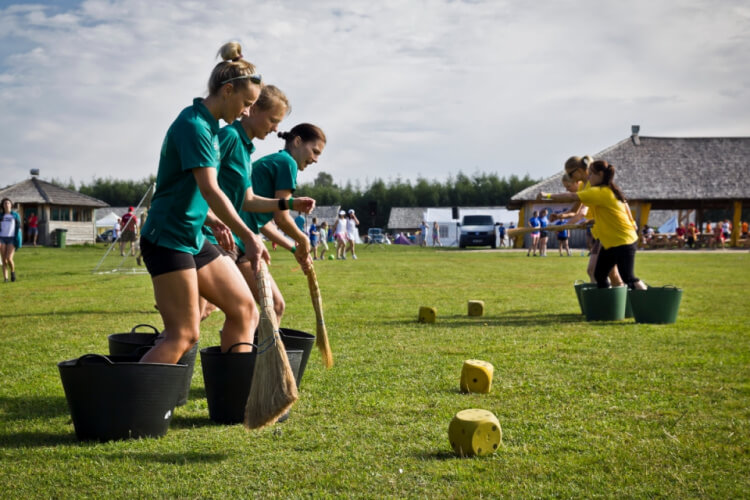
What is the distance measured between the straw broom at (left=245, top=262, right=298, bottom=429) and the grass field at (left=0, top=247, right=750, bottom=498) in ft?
0.82

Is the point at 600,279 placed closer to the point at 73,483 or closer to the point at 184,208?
the point at 184,208

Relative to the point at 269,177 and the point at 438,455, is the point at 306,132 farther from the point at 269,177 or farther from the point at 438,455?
the point at 438,455

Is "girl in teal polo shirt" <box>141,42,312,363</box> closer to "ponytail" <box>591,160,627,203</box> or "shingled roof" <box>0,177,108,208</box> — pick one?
"ponytail" <box>591,160,627,203</box>

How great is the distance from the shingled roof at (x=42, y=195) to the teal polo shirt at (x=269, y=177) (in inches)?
2193

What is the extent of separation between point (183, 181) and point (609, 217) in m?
6.44

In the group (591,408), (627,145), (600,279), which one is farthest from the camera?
(627,145)

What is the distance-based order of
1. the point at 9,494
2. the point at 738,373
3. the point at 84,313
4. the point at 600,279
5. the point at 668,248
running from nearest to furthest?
the point at 9,494 < the point at 738,373 < the point at 600,279 < the point at 84,313 < the point at 668,248

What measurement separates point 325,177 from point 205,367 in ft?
472

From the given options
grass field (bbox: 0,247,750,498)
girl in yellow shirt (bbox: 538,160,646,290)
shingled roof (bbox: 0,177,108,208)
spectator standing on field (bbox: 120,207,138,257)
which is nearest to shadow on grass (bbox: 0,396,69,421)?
grass field (bbox: 0,247,750,498)

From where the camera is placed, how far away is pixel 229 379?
13.5 feet

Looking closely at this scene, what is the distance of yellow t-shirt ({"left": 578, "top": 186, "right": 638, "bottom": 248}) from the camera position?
863 cm

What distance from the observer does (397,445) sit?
3.76 m

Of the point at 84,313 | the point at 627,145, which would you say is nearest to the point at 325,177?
the point at 627,145

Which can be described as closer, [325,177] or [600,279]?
[600,279]
